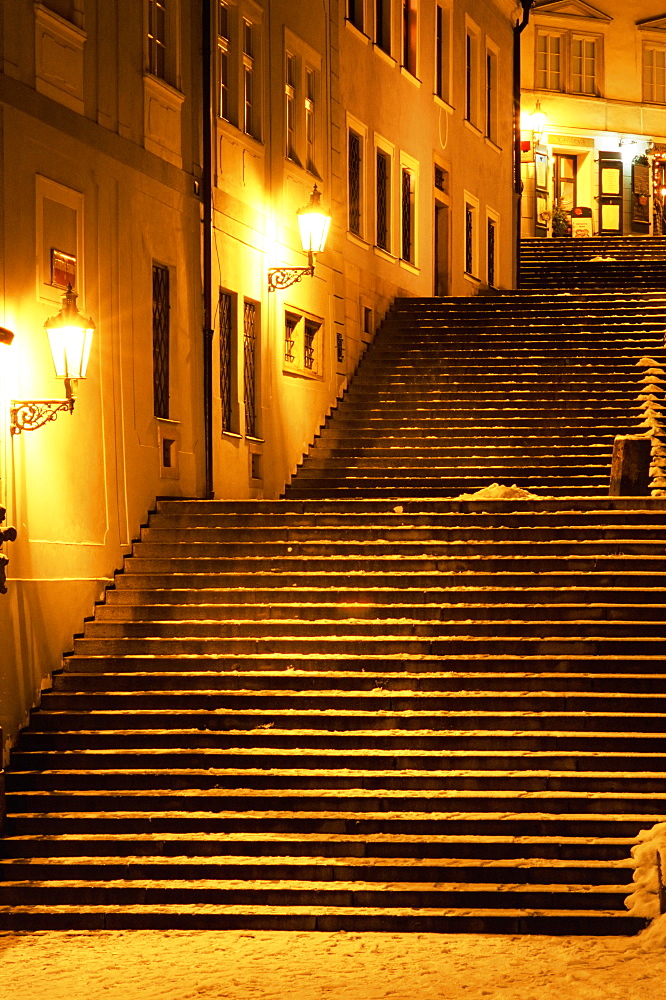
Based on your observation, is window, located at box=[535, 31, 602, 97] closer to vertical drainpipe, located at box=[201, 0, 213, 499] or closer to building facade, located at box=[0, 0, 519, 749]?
building facade, located at box=[0, 0, 519, 749]

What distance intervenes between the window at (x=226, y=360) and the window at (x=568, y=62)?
2732cm

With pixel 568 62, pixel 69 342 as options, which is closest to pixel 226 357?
pixel 69 342

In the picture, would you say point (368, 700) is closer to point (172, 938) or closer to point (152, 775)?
point (152, 775)

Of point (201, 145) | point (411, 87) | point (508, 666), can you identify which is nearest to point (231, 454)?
point (201, 145)

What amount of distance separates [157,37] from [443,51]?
1438cm

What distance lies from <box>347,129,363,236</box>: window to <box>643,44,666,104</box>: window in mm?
22982

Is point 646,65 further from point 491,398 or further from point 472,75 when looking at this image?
point 491,398

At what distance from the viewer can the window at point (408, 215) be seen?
2847 centimetres

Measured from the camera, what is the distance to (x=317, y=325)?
75.2 feet

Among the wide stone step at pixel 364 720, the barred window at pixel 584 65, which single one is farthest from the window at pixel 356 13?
the barred window at pixel 584 65

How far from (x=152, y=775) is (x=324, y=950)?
2.59 meters

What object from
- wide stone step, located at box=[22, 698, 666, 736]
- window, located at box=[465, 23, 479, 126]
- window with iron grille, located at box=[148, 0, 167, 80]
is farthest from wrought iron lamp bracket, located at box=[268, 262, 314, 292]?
window, located at box=[465, 23, 479, 126]

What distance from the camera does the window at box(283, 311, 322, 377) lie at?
2170 cm

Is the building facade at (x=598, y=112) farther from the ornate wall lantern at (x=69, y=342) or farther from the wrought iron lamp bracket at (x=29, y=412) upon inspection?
the ornate wall lantern at (x=69, y=342)
